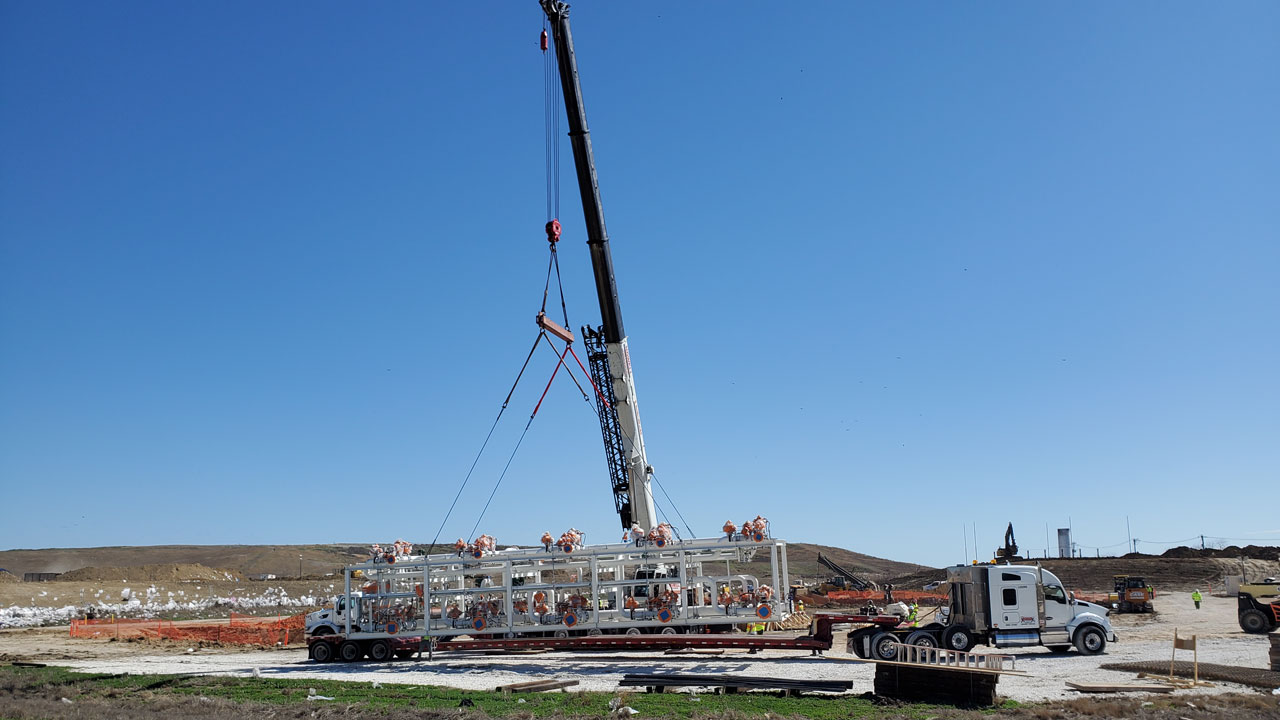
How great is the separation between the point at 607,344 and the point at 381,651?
12.0m

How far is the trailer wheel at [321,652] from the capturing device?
95.2ft

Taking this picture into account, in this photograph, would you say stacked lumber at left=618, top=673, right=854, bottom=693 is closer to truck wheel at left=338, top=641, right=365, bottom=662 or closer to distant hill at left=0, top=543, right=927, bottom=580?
truck wheel at left=338, top=641, right=365, bottom=662

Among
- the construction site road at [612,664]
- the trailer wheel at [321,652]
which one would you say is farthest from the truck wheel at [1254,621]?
the trailer wheel at [321,652]

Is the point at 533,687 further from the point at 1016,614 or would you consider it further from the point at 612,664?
the point at 1016,614

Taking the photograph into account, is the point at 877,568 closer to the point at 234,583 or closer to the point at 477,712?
the point at 234,583

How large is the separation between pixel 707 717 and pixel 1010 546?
24.9 meters

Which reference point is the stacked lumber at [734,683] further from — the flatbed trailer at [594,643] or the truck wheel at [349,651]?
the truck wheel at [349,651]

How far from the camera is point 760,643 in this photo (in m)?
25.0

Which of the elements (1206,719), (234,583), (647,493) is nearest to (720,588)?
(647,493)

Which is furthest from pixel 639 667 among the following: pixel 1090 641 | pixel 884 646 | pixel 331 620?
pixel 1090 641

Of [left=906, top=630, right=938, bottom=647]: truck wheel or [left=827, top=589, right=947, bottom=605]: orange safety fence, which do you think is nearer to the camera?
[left=906, top=630, right=938, bottom=647]: truck wheel

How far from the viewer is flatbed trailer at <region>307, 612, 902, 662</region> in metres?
24.7

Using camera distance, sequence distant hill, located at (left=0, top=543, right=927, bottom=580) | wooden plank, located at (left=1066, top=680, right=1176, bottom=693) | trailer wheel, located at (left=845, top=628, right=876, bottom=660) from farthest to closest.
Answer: distant hill, located at (left=0, top=543, right=927, bottom=580) < trailer wheel, located at (left=845, top=628, right=876, bottom=660) < wooden plank, located at (left=1066, top=680, right=1176, bottom=693)

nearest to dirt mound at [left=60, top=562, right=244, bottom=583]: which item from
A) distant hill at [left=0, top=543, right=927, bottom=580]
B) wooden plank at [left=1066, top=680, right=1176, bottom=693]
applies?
distant hill at [left=0, top=543, right=927, bottom=580]
